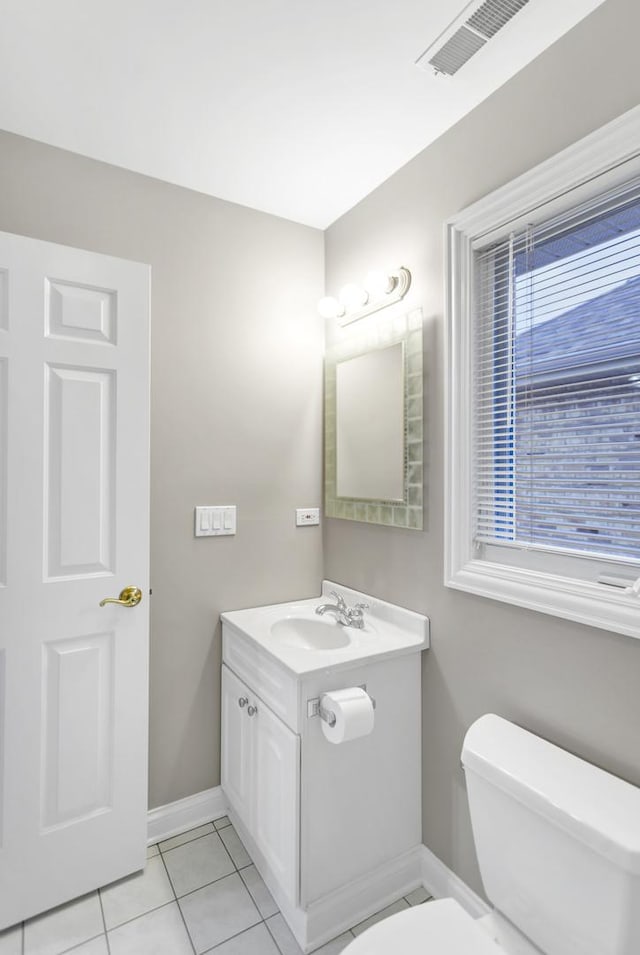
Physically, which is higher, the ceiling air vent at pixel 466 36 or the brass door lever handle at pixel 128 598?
the ceiling air vent at pixel 466 36

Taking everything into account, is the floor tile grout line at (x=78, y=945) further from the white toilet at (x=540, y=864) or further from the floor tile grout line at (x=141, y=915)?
the white toilet at (x=540, y=864)

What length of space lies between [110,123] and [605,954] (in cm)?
244

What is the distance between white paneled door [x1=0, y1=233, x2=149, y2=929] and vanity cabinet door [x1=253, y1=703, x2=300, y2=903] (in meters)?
0.39

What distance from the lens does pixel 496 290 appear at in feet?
5.06

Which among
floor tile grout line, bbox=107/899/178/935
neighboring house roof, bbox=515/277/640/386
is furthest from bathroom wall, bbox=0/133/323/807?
neighboring house roof, bbox=515/277/640/386

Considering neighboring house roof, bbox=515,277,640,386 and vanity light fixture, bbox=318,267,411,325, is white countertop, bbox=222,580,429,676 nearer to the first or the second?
neighboring house roof, bbox=515,277,640,386

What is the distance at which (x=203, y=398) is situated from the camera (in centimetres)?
197

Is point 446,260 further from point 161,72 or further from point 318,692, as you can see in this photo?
point 318,692

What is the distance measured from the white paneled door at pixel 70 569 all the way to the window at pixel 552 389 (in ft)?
3.44

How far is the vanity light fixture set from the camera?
1807mm

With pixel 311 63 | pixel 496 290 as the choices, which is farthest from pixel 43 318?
pixel 496 290

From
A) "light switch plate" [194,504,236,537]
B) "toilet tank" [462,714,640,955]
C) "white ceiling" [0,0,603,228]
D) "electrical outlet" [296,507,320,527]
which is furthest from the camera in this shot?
"electrical outlet" [296,507,320,527]

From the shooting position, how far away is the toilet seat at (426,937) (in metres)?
1.00

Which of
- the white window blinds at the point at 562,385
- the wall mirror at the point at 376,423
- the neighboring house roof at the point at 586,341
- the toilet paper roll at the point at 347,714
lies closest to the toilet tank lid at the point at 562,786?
the toilet paper roll at the point at 347,714
